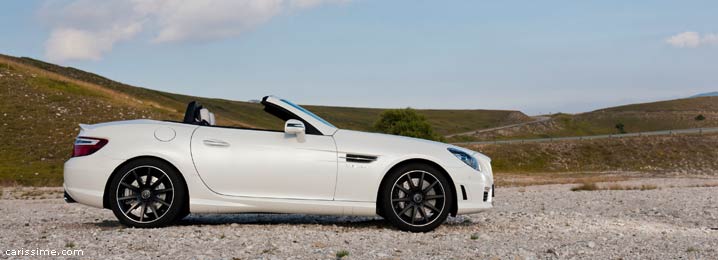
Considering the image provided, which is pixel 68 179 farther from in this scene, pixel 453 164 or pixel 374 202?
pixel 453 164

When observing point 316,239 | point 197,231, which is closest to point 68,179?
point 197,231

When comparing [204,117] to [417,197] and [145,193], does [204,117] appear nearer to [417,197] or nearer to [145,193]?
[145,193]

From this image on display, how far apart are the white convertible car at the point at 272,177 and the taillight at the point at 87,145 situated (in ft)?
0.12

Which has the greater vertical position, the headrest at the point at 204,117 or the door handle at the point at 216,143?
the headrest at the point at 204,117

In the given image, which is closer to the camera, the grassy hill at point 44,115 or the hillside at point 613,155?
the grassy hill at point 44,115

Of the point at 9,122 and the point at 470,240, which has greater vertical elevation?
the point at 9,122

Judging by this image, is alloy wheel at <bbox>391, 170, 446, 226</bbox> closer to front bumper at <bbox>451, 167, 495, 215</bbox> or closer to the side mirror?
front bumper at <bbox>451, 167, 495, 215</bbox>

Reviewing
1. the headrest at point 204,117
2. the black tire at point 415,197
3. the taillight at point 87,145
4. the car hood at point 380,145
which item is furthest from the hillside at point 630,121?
the taillight at point 87,145

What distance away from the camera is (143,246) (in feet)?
24.7

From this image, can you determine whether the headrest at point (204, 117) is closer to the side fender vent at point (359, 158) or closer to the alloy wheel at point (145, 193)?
the alloy wheel at point (145, 193)

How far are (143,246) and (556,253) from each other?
13.3ft

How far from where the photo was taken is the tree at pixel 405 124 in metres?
75.3

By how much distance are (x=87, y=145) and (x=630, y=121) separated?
144 metres

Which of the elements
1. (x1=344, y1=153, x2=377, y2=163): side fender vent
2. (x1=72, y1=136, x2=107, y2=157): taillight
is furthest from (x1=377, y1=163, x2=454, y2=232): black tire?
(x1=72, y1=136, x2=107, y2=157): taillight
